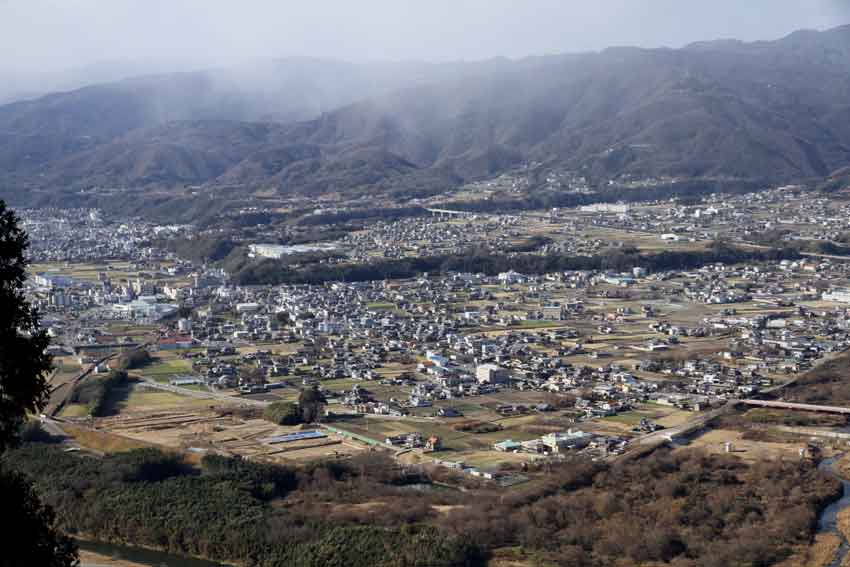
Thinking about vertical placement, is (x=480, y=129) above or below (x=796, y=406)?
above

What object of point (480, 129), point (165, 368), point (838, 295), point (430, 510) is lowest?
point (838, 295)

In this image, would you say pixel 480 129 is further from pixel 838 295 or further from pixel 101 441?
pixel 101 441

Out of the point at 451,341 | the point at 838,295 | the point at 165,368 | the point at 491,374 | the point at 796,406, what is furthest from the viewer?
the point at 838,295

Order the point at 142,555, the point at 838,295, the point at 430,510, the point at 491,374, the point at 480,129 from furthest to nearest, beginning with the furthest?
the point at 480,129 → the point at 838,295 → the point at 491,374 → the point at 430,510 → the point at 142,555

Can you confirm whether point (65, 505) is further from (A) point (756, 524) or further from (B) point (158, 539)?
(A) point (756, 524)

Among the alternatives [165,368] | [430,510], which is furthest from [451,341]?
[430,510]

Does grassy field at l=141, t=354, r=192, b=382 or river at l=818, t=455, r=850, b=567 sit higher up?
river at l=818, t=455, r=850, b=567

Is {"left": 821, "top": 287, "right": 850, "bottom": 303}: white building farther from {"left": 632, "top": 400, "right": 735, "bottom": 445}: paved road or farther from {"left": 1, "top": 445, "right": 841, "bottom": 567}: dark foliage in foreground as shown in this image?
{"left": 1, "top": 445, "right": 841, "bottom": 567}: dark foliage in foreground

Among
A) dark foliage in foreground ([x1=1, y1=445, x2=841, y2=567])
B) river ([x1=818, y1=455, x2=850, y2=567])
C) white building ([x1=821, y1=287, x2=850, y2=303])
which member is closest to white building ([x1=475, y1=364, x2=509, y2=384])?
dark foliage in foreground ([x1=1, y1=445, x2=841, y2=567])
